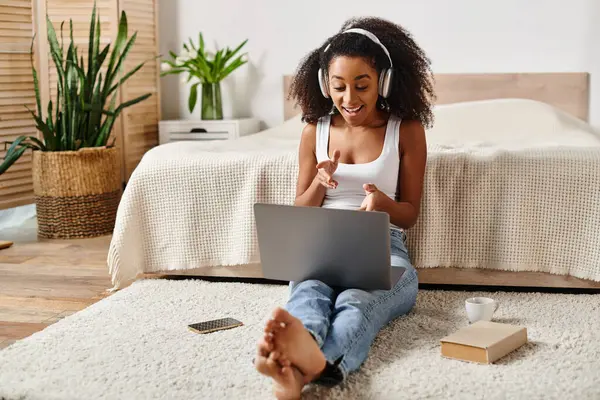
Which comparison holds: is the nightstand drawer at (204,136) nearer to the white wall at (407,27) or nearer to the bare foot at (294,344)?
the white wall at (407,27)

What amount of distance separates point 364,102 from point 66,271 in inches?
56.5

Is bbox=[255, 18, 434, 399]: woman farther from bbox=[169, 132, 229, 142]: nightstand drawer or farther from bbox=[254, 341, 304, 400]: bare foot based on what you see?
bbox=[169, 132, 229, 142]: nightstand drawer

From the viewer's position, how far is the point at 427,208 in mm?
2418

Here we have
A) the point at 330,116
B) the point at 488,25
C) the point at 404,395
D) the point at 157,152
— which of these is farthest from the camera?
the point at 488,25

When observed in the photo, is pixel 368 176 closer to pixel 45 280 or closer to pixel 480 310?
pixel 480 310

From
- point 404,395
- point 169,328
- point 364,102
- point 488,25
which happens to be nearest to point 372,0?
point 488,25

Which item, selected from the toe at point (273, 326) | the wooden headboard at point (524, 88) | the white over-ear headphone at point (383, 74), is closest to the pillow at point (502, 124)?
the wooden headboard at point (524, 88)

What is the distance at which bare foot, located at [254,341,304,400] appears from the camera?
58.6 inches

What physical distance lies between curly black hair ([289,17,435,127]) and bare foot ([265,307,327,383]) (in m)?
0.87

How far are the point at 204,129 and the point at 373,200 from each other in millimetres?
2567

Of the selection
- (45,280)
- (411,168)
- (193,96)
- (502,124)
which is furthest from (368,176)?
(193,96)

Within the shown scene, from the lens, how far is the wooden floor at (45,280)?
2361 mm

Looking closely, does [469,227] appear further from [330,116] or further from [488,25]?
[488,25]

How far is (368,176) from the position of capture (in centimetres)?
219
